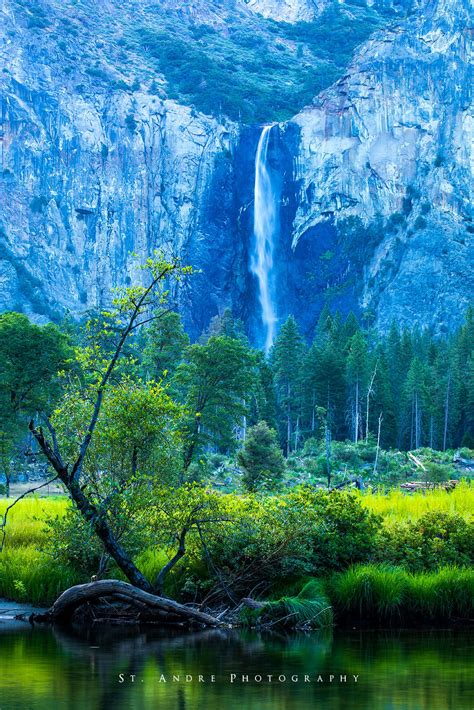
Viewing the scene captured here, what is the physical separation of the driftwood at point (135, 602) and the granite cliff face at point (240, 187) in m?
119

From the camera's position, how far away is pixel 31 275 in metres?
144

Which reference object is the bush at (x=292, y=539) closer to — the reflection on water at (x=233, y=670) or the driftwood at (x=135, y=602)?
the driftwood at (x=135, y=602)

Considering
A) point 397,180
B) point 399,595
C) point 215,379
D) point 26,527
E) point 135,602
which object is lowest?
point 135,602

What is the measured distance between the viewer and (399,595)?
61.7ft

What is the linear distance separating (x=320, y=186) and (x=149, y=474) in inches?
5329

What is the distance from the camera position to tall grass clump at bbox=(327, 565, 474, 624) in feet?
61.9

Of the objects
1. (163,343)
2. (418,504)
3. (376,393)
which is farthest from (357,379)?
(418,504)

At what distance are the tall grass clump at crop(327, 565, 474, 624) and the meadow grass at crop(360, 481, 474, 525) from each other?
3.17 meters

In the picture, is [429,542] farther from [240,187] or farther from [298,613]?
[240,187]

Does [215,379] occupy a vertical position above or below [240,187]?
below

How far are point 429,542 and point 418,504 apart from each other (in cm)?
363

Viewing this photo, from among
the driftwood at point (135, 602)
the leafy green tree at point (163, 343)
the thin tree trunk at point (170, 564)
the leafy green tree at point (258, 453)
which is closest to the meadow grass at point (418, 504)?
the thin tree trunk at point (170, 564)

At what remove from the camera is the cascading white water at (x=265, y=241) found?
137250 mm

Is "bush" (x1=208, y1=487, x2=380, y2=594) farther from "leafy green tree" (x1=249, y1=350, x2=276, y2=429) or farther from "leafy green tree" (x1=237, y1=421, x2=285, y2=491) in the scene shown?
"leafy green tree" (x1=249, y1=350, x2=276, y2=429)
